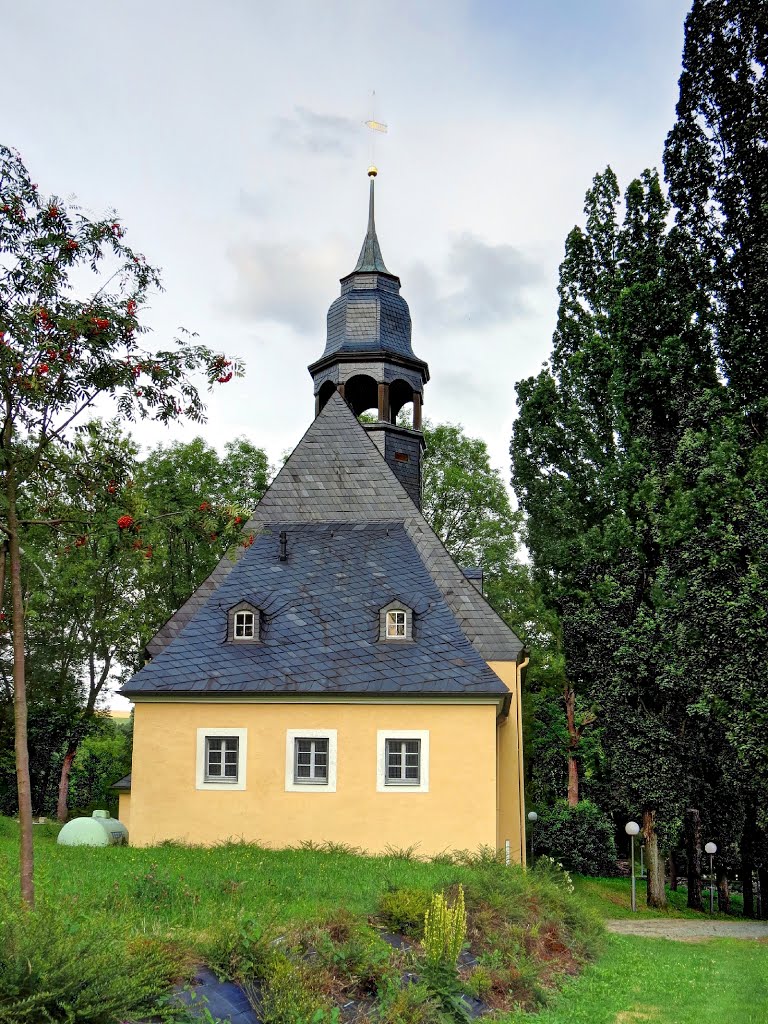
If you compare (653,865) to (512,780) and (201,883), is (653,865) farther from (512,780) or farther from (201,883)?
(201,883)

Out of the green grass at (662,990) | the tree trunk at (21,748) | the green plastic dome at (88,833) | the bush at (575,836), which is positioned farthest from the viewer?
the bush at (575,836)

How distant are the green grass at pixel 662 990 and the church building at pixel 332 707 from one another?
4.43m

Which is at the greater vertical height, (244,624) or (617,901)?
(244,624)

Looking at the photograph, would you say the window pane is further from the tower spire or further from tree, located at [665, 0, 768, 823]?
the tower spire

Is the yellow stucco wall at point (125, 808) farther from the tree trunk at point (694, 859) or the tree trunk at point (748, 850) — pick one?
the tree trunk at point (694, 859)

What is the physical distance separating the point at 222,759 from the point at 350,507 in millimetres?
6509

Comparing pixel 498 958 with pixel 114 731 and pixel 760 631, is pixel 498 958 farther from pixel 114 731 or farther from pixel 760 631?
pixel 114 731

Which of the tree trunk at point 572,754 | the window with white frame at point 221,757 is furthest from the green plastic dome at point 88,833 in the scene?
the tree trunk at point 572,754

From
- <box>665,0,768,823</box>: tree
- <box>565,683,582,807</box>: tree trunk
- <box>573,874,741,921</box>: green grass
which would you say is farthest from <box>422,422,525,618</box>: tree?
<box>665,0,768,823</box>: tree

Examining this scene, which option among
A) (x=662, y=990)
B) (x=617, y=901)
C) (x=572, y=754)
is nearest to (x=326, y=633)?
(x=662, y=990)

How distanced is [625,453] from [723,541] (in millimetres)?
3970

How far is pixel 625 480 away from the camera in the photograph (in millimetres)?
24828

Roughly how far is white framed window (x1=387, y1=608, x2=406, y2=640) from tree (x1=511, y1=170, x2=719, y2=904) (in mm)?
6540

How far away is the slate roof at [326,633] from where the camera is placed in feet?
61.9
